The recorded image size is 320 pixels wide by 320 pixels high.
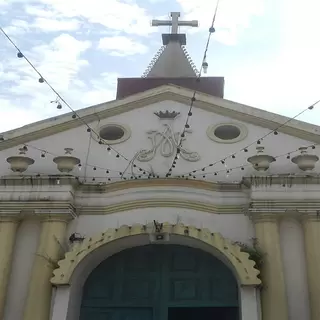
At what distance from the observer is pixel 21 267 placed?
1003cm

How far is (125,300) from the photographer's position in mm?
9961

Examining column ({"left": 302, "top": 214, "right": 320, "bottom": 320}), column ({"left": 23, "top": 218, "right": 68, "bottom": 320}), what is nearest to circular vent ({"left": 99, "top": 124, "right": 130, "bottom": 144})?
column ({"left": 23, "top": 218, "right": 68, "bottom": 320})

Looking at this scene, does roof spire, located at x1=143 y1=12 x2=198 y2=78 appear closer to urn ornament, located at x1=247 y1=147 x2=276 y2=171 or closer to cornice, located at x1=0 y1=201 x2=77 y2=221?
urn ornament, located at x1=247 y1=147 x2=276 y2=171

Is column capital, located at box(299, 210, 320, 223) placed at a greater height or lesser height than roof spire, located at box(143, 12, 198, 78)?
lesser

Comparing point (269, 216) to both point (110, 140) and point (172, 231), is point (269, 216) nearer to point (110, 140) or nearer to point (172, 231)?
point (172, 231)

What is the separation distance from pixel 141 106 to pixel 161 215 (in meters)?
2.78

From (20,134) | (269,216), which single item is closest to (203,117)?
(269,216)

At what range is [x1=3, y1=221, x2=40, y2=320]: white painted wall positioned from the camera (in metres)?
9.68

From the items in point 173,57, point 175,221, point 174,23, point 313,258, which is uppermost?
point 174,23

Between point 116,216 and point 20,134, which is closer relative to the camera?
point 116,216

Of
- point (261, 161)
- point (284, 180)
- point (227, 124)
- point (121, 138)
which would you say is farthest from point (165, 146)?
point (284, 180)

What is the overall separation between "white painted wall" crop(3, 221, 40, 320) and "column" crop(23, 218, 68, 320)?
0.26m

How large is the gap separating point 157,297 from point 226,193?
2.23m

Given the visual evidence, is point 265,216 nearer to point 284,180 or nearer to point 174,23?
point 284,180
